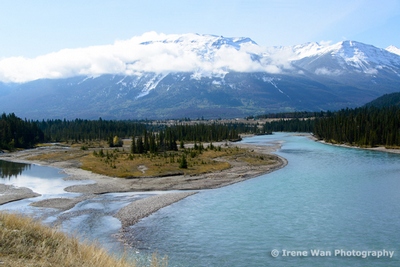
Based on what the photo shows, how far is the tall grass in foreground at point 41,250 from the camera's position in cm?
1469

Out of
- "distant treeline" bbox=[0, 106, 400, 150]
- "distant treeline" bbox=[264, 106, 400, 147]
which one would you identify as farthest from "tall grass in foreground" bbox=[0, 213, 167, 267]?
"distant treeline" bbox=[264, 106, 400, 147]

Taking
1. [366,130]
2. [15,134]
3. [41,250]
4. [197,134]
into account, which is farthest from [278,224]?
[197,134]

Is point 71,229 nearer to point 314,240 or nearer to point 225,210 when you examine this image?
point 225,210

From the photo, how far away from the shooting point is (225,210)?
131 ft

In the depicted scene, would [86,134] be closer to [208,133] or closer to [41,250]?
[208,133]

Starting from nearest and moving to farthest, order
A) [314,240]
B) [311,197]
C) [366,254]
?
[366,254] < [314,240] < [311,197]

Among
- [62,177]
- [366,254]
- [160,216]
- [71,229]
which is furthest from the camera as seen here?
[62,177]

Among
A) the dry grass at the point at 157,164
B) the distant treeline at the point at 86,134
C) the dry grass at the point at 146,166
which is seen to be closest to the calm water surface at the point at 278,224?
the dry grass at the point at 146,166

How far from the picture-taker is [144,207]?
41.7 meters

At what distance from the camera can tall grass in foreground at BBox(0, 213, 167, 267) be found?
14.7m

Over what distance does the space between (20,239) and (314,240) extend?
21.1 metres

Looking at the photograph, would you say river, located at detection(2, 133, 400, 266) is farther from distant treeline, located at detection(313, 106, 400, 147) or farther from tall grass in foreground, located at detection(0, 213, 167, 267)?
distant treeline, located at detection(313, 106, 400, 147)

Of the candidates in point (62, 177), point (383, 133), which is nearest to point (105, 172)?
point (62, 177)

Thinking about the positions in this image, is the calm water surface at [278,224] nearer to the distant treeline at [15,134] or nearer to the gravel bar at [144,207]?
the gravel bar at [144,207]
